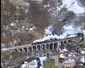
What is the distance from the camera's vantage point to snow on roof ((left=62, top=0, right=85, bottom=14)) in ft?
6.81

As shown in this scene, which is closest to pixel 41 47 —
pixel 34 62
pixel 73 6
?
pixel 34 62

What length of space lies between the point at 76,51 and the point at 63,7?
16.8 inches

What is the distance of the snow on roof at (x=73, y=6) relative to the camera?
2.08 meters

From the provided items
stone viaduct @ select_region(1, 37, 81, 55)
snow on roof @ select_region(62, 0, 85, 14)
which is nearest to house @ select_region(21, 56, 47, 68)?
stone viaduct @ select_region(1, 37, 81, 55)

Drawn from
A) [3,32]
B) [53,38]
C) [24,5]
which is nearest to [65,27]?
[53,38]

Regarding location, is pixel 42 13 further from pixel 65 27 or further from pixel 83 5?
pixel 83 5

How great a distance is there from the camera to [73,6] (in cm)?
208

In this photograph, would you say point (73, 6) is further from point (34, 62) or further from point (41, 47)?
point (34, 62)

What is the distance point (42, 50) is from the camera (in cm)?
206

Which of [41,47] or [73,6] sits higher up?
[73,6]

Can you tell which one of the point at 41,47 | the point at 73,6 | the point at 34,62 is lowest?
the point at 34,62

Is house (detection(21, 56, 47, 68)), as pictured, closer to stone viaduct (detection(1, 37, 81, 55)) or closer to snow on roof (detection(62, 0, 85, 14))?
stone viaduct (detection(1, 37, 81, 55))

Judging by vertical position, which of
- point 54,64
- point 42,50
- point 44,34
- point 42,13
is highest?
point 42,13

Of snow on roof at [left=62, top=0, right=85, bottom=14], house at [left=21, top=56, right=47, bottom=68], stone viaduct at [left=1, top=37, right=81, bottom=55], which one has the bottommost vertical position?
house at [left=21, top=56, right=47, bottom=68]
